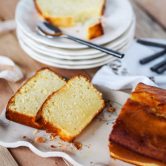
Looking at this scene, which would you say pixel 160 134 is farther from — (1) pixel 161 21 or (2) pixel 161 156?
(1) pixel 161 21

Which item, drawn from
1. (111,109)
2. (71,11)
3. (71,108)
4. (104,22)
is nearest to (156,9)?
(104,22)

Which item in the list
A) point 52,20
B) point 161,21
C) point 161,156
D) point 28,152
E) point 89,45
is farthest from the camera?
point 161,21

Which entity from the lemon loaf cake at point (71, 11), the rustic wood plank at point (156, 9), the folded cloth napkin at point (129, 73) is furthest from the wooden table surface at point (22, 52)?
the lemon loaf cake at point (71, 11)

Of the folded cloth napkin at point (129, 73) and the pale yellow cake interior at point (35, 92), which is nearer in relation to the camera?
the pale yellow cake interior at point (35, 92)

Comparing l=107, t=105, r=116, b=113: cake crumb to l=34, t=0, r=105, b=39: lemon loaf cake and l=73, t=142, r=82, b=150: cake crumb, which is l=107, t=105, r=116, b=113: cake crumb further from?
l=34, t=0, r=105, b=39: lemon loaf cake

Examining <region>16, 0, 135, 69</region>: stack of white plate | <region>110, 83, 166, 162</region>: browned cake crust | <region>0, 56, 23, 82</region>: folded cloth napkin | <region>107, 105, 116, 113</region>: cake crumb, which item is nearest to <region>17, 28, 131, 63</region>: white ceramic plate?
<region>16, 0, 135, 69</region>: stack of white plate

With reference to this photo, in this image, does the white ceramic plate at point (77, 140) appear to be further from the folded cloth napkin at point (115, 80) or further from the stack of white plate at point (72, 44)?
the stack of white plate at point (72, 44)

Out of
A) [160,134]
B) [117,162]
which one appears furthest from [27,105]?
[160,134]
